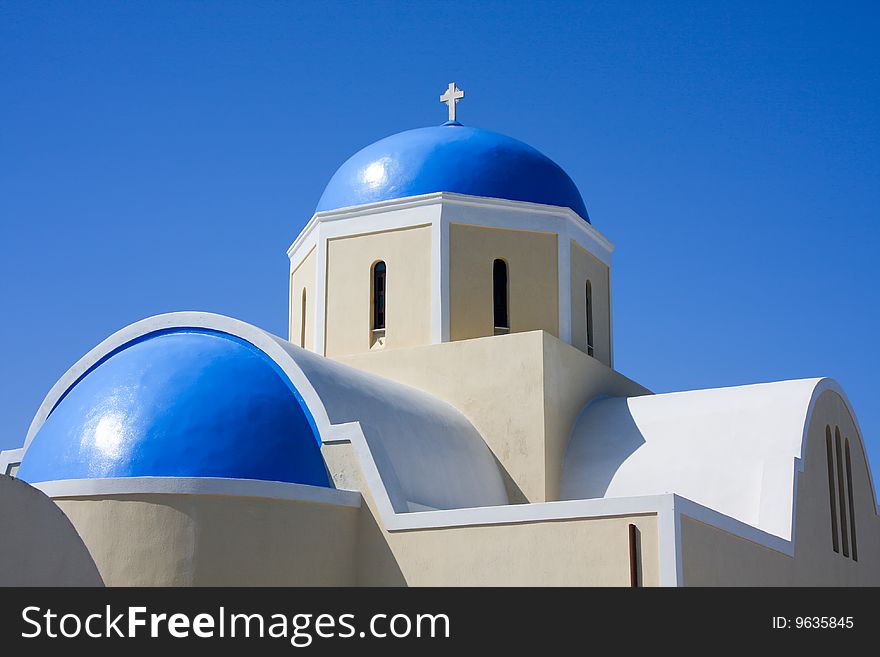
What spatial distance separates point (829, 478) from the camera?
14453mm

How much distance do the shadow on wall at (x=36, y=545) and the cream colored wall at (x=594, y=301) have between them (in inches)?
337

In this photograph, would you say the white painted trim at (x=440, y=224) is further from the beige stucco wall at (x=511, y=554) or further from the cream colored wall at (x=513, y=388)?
the beige stucco wall at (x=511, y=554)

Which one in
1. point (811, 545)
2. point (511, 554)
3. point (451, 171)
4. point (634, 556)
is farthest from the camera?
Result: point (451, 171)

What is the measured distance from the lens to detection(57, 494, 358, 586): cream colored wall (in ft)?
31.4

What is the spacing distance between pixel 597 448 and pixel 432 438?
2.38 m

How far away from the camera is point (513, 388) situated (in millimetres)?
Answer: 13602

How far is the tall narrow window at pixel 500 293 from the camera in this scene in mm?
15125

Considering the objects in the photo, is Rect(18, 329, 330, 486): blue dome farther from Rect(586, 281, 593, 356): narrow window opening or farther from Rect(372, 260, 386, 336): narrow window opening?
Rect(586, 281, 593, 356): narrow window opening

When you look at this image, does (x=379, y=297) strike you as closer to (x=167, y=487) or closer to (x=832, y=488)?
(x=167, y=487)

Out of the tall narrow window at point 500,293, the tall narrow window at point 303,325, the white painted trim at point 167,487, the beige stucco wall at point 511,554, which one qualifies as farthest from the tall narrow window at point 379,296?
the white painted trim at point 167,487

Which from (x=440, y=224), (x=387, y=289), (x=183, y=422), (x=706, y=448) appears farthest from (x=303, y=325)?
(x=706, y=448)

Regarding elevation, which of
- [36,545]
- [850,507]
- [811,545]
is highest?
[850,507]
